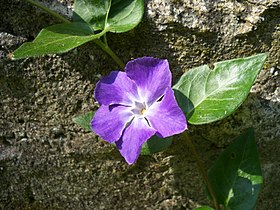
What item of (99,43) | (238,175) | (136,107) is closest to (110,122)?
(136,107)

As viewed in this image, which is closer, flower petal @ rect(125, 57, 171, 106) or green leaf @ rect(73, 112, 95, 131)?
flower petal @ rect(125, 57, 171, 106)

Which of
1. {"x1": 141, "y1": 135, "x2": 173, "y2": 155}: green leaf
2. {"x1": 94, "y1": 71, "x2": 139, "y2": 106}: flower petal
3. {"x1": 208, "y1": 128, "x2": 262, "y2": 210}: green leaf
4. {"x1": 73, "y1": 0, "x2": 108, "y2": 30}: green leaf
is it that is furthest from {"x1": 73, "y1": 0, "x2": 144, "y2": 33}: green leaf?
{"x1": 208, "y1": 128, "x2": 262, "y2": 210}: green leaf

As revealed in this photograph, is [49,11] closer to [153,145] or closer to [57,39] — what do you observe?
[57,39]

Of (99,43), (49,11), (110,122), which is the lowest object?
(110,122)

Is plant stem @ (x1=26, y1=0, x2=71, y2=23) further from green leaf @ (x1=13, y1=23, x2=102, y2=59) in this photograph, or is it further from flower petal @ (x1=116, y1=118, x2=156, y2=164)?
flower petal @ (x1=116, y1=118, x2=156, y2=164)

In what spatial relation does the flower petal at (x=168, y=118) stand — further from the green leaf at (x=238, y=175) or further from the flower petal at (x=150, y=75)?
the green leaf at (x=238, y=175)

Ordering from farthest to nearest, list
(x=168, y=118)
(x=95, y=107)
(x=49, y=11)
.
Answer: (x=95, y=107)
(x=49, y=11)
(x=168, y=118)
